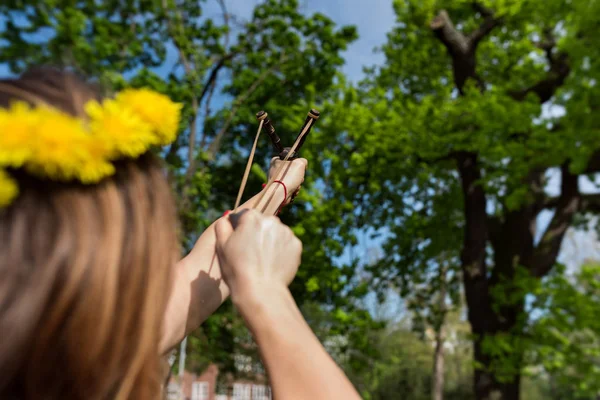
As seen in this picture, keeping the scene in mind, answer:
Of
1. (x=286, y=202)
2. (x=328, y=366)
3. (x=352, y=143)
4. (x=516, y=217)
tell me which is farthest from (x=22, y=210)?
(x=516, y=217)

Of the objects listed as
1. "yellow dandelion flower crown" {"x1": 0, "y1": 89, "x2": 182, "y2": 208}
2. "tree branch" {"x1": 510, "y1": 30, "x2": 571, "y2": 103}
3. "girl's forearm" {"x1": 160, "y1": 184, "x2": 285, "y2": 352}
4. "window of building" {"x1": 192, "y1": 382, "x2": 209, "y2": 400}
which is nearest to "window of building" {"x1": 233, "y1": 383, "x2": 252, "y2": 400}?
"window of building" {"x1": 192, "y1": 382, "x2": 209, "y2": 400}

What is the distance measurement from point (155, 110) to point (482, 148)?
7988 mm

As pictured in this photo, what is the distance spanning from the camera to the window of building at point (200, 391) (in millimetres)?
38903

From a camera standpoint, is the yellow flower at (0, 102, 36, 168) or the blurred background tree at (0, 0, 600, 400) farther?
the blurred background tree at (0, 0, 600, 400)

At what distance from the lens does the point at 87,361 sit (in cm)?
79

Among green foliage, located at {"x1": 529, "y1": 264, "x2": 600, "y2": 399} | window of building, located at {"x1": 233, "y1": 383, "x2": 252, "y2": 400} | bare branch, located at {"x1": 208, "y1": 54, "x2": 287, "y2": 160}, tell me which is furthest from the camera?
window of building, located at {"x1": 233, "y1": 383, "x2": 252, "y2": 400}

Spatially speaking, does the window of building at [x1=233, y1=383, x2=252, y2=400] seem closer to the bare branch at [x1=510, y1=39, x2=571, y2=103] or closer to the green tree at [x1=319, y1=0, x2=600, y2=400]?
the green tree at [x1=319, y1=0, x2=600, y2=400]

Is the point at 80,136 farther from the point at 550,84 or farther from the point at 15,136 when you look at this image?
the point at 550,84

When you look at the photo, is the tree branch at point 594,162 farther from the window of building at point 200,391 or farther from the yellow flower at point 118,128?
the window of building at point 200,391

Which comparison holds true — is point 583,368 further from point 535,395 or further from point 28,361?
point 535,395

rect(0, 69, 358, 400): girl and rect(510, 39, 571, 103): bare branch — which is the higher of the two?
rect(510, 39, 571, 103): bare branch

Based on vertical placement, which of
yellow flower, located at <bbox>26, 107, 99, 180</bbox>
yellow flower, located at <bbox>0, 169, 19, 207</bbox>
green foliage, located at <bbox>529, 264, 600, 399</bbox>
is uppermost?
green foliage, located at <bbox>529, 264, 600, 399</bbox>

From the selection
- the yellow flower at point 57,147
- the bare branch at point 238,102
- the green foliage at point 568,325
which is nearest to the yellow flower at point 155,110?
the yellow flower at point 57,147

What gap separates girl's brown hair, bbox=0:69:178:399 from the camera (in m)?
0.75
